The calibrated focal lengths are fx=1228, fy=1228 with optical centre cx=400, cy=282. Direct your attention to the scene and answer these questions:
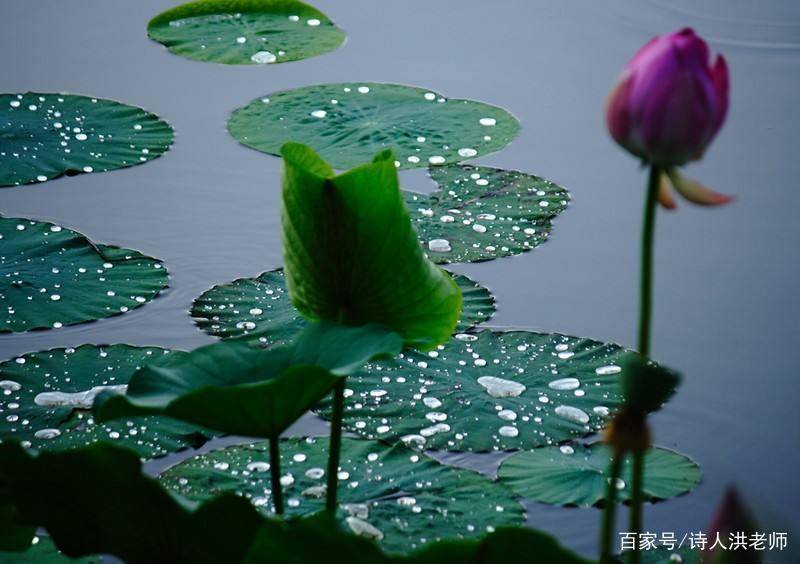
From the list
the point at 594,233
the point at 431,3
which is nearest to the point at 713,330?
the point at 594,233

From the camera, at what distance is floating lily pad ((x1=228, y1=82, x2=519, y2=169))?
2025 mm

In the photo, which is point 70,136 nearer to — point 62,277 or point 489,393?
point 62,277

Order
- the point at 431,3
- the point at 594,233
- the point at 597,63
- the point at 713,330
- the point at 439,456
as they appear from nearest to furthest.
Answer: the point at 439,456, the point at 713,330, the point at 594,233, the point at 597,63, the point at 431,3

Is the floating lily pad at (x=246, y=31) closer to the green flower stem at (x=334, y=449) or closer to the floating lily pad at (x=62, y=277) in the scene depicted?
the floating lily pad at (x=62, y=277)

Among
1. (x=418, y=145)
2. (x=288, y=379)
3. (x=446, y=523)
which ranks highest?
(x=288, y=379)

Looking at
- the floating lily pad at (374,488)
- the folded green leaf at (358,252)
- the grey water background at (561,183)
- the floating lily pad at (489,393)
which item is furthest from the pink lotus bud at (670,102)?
the floating lily pad at (489,393)

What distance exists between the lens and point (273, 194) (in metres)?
1.93

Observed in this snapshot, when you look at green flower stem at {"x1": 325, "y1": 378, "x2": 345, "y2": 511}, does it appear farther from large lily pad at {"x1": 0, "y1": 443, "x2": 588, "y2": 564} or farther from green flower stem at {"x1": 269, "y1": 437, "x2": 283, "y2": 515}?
large lily pad at {"x1": 0, "y1": 443, "x2": 588, "y2": 564}

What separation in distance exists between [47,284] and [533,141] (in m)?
0.89

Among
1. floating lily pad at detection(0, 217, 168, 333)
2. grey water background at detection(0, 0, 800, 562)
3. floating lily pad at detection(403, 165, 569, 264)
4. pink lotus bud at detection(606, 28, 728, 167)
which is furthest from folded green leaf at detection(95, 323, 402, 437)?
floating lily pad at detection(403, 165, 569, 264)

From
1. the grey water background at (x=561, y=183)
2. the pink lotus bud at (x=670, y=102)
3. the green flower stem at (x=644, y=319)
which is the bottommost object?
the grey water background at (x=561, y=183)

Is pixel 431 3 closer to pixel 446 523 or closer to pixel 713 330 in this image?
pixel 713 330

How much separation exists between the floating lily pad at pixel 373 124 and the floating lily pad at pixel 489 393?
1.85 ft

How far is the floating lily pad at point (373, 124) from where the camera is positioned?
203 centimetres
